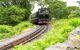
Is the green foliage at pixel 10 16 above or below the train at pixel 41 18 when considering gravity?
above

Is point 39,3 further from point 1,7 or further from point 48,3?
point 1,7

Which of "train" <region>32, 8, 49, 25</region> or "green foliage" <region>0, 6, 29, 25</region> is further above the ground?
"green foliage" <region>0, 6, 29, 25</region>

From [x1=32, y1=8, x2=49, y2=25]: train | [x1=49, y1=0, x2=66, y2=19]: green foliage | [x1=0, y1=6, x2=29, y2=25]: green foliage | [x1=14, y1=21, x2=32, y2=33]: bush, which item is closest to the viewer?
[x1=14, y1=21, x2=32, y2=33]: bush

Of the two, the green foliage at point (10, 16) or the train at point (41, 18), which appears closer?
the green foliage at point (10, 16)

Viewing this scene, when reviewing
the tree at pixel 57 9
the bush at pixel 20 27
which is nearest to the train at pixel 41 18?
the tree at pixel 57 9

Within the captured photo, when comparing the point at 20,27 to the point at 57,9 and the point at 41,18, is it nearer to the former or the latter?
the point at 41,18

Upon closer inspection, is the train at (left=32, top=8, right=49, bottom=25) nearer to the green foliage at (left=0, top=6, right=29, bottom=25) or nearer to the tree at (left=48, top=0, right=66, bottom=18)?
the tree at (left=48, top=0, right=66, bottom=18)

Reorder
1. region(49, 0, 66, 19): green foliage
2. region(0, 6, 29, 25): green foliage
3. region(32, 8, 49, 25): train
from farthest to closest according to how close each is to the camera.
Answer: region(49, 0, 66, 19): green foliage
region(32, 8, 49, 25): train
region(0, 6, 29, 25): green foliage

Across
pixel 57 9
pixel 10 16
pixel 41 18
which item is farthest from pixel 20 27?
pixel 57 9

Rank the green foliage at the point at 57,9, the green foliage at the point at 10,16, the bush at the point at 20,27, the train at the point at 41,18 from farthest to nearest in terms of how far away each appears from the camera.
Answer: the green foliage at the point at 57,9 < the train at the point at 41,18 < the green foliage at the point at 10,16 < the bush at the point at 20,27

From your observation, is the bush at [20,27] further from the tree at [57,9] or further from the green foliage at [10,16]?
the tree at [57,9]

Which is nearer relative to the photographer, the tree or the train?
the train

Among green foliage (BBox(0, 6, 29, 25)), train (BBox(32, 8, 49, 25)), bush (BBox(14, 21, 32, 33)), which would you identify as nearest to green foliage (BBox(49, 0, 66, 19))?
train (BBox(32, 8, 49, 25))

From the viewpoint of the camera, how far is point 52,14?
43.0m
